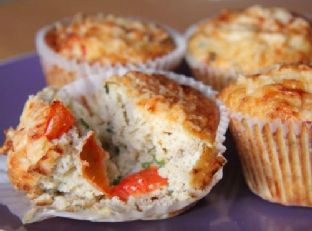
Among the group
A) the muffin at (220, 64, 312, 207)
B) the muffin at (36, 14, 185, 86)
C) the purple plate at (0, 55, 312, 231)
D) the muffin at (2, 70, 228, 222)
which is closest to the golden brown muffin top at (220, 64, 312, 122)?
the muffin at (220, 64, 312, 207)

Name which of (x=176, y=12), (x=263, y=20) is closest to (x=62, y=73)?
(x=263, y=20)

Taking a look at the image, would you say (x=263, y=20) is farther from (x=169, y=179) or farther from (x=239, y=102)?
(x=169, y=179)

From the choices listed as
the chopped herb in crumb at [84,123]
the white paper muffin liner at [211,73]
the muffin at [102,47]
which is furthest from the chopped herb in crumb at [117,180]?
the white paper muffin liner at [211,73]

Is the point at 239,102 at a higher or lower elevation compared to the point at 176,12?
higher

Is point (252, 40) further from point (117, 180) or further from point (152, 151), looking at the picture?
point (117, 180)

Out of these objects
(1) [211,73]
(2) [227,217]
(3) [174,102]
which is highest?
(3) [174,102]

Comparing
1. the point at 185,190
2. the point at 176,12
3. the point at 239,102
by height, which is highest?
the point at 239,102

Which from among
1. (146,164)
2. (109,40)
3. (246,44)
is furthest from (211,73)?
(146,164)
